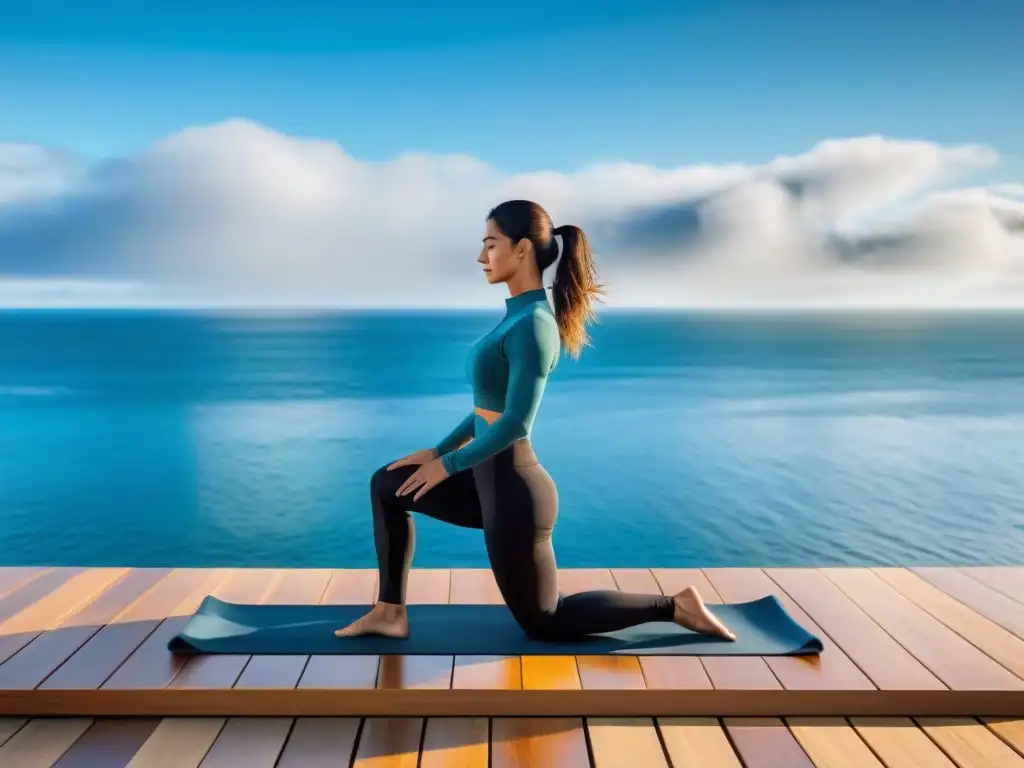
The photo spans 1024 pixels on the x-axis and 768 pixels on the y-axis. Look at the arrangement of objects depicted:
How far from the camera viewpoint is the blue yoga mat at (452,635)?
2396 mm

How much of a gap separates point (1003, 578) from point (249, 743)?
2511 mm

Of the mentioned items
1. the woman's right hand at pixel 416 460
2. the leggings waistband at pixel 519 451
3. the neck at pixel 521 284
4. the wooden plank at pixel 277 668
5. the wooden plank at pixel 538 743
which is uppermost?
the neck at pixel 521 284

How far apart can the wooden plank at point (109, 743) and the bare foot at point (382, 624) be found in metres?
0.53

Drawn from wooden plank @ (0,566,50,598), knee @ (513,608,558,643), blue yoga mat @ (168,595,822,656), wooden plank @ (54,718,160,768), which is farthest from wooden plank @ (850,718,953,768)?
wooden plank @ (0,566,50,598)

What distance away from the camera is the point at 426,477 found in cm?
233

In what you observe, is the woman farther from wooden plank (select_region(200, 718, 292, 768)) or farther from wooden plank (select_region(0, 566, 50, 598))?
wooden plank (select_region(0, 566, 50, 598))

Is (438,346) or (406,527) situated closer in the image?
(406,527)

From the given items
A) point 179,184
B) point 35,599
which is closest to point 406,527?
point 35,599

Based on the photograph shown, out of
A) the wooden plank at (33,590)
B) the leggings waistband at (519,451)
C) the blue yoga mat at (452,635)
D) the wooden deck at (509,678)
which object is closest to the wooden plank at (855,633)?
the wooden deck at (509,678)

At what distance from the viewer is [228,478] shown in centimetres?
1190

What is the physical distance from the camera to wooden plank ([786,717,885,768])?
1.97 metres

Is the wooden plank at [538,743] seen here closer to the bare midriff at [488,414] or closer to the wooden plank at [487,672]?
the wooden plank at [487,672]

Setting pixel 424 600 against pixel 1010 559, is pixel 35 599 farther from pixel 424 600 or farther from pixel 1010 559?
pixel 1010 559

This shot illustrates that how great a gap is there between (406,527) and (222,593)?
2.64ft
